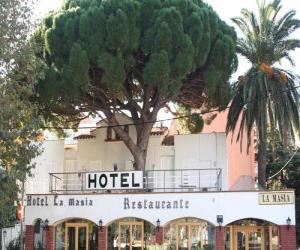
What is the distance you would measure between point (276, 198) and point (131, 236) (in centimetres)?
750

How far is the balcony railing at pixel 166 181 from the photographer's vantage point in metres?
29.4

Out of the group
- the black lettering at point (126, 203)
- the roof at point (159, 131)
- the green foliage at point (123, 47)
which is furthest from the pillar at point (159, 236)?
the roof at point (159, 131)

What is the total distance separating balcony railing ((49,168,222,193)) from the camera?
96.6 feet

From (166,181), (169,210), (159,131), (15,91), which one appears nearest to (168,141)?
(159,131)

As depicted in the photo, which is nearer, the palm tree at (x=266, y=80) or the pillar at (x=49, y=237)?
the pillar at (x=49, y=237)

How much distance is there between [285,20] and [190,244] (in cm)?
1256

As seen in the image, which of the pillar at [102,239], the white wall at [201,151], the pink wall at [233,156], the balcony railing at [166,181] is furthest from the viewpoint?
the pink wall at [233,156]

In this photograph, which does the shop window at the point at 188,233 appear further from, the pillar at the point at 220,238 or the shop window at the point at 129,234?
the pillar at the point at 220,238

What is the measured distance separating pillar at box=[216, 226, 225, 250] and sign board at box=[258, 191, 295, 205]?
2151mm

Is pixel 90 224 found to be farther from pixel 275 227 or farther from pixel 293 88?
pixel 293 88

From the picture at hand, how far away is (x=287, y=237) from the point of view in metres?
25.4

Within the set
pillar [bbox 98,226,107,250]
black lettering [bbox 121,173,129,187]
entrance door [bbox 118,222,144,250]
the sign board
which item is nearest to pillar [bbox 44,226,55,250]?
pillar [bbox 98,226,107,250]

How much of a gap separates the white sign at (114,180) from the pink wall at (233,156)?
7319 mm

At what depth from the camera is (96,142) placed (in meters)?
35.0
